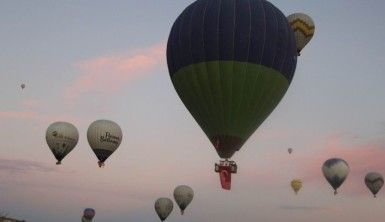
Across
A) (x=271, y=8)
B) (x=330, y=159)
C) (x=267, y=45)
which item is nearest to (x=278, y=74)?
(x=267, y=45)

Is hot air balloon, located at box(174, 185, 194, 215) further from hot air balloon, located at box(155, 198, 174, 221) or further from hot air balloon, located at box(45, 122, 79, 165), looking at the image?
hot air balloon, located at box(45, 122, 79, 165)

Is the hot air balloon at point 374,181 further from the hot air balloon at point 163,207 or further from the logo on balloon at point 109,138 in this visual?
the logo on balloon at point 109,138

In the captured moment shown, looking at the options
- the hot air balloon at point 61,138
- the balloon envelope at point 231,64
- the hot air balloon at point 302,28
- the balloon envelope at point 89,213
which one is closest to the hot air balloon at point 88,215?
the balloon envelope at point 89,213

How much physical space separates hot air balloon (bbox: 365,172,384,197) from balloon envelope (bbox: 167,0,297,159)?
32596 mm

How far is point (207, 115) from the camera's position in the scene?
33219 millimetres

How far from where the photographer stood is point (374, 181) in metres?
61.1

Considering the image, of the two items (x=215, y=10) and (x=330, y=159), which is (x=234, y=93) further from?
(x=330, y=159)

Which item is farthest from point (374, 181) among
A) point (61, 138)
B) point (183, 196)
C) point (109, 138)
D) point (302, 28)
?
point (61, 138)

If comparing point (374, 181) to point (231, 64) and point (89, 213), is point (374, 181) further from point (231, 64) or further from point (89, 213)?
point (231, 64)

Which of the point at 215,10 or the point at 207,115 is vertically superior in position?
the point at 215,10

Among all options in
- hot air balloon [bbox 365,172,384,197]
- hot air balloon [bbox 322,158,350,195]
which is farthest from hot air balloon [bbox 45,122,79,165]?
hot air balloon [bbox 365,172,384,197]

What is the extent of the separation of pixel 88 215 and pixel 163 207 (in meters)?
9.69

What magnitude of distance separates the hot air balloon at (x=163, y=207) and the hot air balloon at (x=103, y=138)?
59.4ft

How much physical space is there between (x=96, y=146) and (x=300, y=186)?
Result: 30.6 meters
